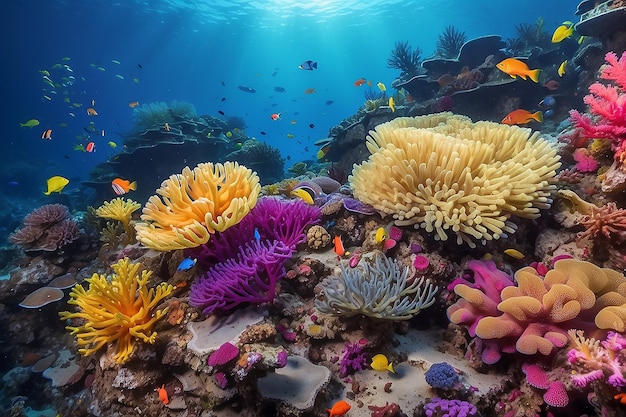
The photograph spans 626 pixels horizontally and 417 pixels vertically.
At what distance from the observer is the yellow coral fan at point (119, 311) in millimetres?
3025

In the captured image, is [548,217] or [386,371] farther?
[548,217]

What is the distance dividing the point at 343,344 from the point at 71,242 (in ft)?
20.8

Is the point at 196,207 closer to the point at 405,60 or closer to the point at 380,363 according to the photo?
the point at 380,363

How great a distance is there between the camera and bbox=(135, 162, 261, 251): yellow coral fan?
3000 millimetres

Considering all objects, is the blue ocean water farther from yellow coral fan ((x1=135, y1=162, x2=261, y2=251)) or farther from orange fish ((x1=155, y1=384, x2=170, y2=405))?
orange fish ((x1=155, y1=384, x2=170, y2=405))

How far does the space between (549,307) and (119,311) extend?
369 cm

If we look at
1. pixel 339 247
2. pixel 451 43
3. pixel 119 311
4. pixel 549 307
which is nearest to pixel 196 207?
pixel 119 311

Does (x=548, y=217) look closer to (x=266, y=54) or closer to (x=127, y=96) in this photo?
(x=266, y=54)

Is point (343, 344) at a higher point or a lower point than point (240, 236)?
lower

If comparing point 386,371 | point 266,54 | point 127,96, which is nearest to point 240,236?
point 386,371

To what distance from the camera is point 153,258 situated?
407cm

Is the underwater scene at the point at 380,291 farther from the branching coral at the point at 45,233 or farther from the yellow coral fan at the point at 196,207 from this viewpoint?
the branching coral at the point at 45,233

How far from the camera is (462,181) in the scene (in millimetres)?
3182

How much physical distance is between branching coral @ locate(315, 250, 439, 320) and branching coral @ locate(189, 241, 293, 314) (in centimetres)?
53
